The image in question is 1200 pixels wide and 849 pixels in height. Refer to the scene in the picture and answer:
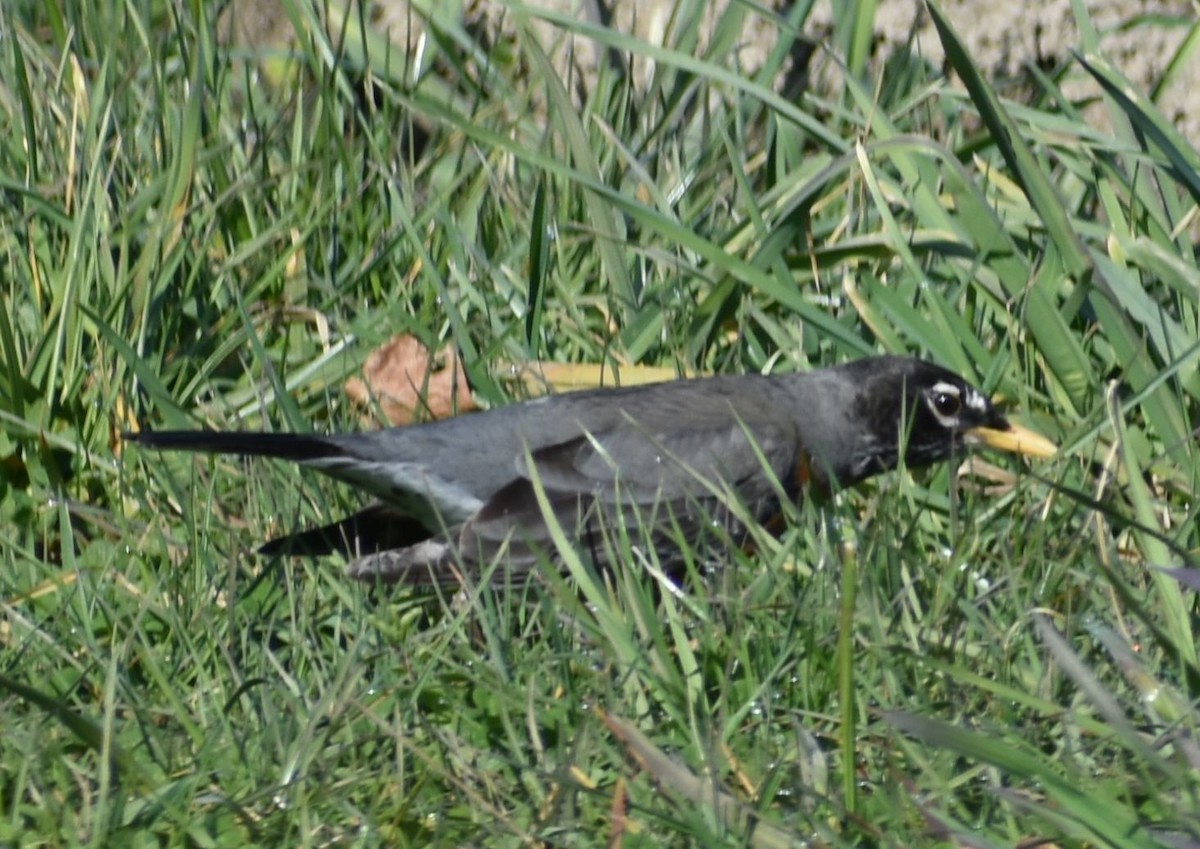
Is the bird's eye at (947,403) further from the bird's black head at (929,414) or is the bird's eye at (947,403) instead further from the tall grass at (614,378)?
the tall grass at (614,378)

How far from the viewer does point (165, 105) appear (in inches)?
164

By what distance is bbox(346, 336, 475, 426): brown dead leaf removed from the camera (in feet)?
13.0

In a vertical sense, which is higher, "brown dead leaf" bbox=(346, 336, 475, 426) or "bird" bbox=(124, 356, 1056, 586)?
"bird" bbox=(124, 356, 1056, 586)

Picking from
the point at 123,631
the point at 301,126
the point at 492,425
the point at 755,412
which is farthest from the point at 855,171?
the point at 123,631

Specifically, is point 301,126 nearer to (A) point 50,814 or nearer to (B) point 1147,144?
(B) point 1147,144

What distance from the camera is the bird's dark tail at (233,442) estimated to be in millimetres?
3264

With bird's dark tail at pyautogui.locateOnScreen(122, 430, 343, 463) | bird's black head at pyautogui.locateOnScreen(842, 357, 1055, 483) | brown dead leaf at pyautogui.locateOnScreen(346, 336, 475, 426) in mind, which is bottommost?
brown dead leaf at pyautogui.locateOnScreen(346, 336, 475, 426)

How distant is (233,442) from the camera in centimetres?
331

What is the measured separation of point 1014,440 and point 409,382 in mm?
1235

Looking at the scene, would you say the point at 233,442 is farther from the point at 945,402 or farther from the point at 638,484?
the point at 945,402

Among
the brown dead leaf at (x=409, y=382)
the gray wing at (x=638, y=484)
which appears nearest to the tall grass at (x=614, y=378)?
the brown dead leaf at (x=409, y=382)

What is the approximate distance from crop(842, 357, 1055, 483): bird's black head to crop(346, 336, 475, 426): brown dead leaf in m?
0.82

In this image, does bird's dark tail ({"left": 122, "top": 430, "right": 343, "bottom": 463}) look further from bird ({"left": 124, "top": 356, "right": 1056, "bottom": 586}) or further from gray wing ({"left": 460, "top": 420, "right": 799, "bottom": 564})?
gray wing ({"left": 460, "top": 420, "right": 799, "bottom": 564})

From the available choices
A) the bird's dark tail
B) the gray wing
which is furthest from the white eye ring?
the bird's dark tail
